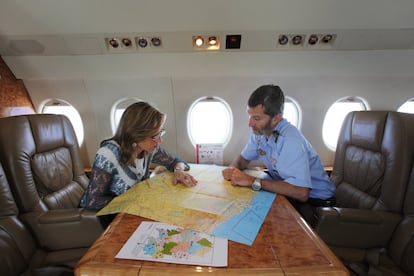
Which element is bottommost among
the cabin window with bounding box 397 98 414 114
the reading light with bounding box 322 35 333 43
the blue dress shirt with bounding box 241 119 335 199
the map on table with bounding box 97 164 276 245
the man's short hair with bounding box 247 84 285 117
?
the map on table with bounding box 97 164 276 245

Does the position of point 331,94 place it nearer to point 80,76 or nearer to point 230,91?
point 230,91

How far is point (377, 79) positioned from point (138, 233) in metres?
2.76

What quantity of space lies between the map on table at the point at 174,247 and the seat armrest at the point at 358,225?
96 centimetres

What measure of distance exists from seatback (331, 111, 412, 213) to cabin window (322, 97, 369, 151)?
666 millimetres

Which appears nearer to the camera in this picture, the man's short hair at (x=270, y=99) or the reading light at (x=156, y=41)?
the man's short hair at (x=270, y=99)

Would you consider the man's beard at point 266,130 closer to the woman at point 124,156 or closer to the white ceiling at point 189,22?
the woman at point 124,156

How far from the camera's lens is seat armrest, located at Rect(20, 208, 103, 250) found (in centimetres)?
129

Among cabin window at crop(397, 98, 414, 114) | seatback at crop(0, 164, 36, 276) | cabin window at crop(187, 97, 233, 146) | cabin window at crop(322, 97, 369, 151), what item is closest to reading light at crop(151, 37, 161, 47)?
cabin window at crop(187, 97, 233, 146)

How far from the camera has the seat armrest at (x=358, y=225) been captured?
1310mm

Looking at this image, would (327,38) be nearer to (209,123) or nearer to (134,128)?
(209,123)

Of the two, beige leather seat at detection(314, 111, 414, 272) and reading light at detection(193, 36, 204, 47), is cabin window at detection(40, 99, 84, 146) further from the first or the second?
beige leather seat at detection(314, 111, 414, 272)

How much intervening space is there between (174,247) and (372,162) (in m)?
1.70

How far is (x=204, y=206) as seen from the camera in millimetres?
1075

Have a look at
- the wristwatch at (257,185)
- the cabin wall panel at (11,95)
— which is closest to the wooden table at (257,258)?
the wristwatch at (257,185)
